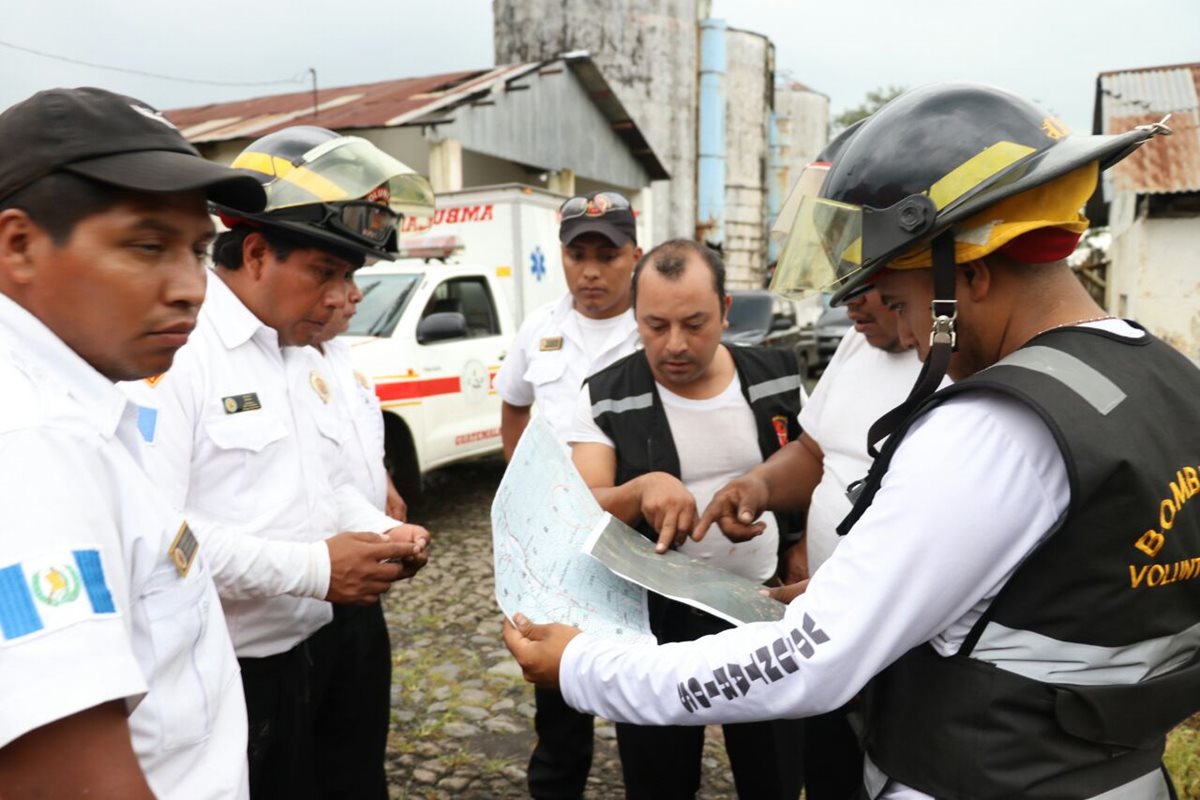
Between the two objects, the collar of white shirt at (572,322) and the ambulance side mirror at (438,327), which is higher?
the collar of white shirt at (572,322)

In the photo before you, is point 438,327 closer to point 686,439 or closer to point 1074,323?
point 686,439

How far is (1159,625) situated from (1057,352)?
0.43m

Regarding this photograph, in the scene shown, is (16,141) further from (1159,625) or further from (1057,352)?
(1159,625)

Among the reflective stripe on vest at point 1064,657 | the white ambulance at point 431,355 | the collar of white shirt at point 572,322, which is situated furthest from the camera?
the white ambulance at point 431,355

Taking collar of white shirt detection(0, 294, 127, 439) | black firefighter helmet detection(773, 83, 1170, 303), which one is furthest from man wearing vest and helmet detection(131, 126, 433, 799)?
black firefighter helmet detection(773, 83, 1170, 303)

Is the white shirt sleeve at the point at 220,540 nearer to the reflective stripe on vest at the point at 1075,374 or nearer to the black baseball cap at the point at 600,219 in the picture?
the reflective stripe on vest at the point at 1075,374

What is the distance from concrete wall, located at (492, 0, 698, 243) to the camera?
939 inches

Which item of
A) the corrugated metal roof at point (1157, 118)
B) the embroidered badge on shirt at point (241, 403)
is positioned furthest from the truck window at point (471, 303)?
the corrugated metal roof at point (1157, 118)

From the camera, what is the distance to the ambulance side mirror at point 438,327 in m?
7.07

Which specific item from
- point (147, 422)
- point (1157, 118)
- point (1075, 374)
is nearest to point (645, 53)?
point (1157, 118)

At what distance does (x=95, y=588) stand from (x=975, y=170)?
1.35 meters

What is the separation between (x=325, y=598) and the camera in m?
2.19

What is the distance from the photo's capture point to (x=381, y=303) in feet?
24.0

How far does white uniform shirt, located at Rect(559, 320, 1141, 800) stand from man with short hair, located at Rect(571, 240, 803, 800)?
1219 millimetres
